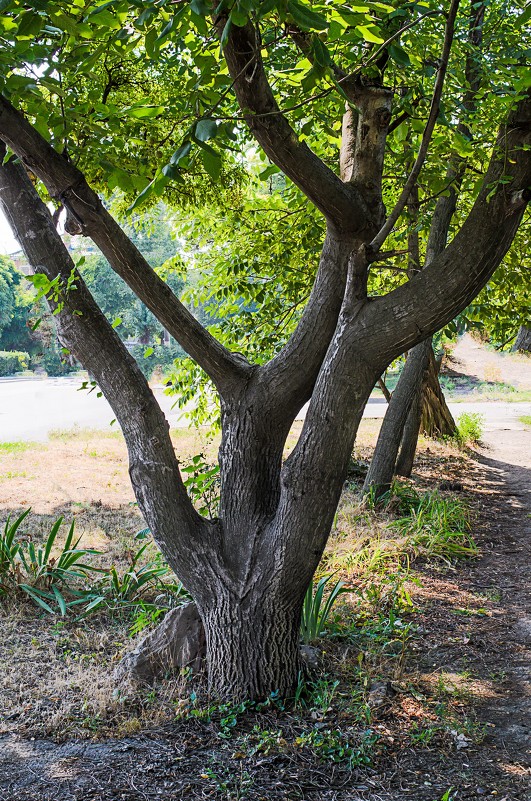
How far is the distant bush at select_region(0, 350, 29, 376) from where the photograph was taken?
24438mm

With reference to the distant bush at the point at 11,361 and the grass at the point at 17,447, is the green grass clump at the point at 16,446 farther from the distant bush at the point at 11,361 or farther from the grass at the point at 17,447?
the distant bush at the point at 11,361

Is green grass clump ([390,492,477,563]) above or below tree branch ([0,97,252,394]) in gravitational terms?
below

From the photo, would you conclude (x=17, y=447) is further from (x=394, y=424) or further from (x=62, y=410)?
(x=394, y=424)

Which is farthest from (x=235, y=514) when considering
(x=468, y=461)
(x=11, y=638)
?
(x=468, y=461)

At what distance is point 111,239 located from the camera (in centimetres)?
327

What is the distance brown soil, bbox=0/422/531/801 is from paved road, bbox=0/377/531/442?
10.2 meters

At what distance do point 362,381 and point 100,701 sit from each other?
79.8 inches

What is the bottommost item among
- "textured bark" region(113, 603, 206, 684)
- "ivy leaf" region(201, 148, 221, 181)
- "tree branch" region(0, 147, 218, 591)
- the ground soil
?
the ground soil

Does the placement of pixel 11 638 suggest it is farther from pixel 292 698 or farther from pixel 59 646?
pixel 292 698

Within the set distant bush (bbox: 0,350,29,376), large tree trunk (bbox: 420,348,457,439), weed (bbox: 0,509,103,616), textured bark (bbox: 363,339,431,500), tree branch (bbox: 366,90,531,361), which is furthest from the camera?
distant bush (bbox: 0,350,29,376)

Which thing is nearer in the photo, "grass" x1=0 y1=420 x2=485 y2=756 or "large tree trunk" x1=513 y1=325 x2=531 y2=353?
"grass" x1=0 y1=420 x2=485 y2=756

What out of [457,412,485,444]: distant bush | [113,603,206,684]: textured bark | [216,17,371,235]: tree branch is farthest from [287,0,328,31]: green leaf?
[457,412,485,444]: distant bush

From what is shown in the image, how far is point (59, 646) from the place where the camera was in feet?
13.6

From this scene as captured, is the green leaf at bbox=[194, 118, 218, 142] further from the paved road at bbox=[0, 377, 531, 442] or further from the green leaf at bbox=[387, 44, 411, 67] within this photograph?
the paved road at bbox=[0, 377, 531, 442]
